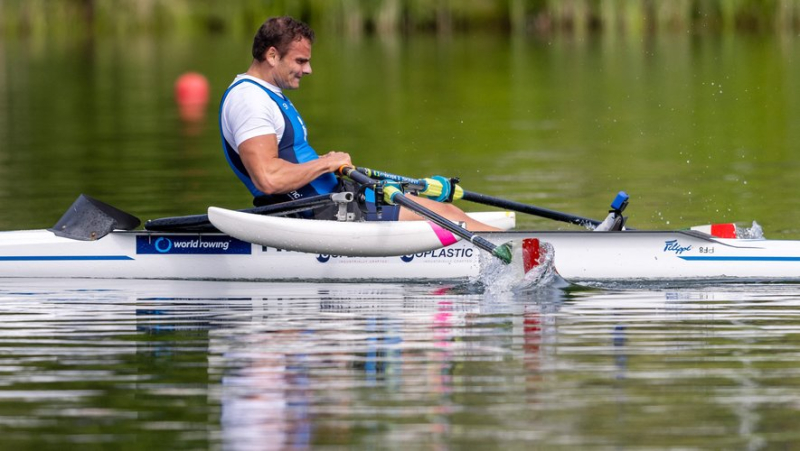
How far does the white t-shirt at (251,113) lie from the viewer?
1060cm

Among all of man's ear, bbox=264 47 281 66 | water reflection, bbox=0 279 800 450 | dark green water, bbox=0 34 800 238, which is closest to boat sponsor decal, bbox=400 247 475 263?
water reflection, bbox=0 279 800 450

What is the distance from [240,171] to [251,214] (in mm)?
419

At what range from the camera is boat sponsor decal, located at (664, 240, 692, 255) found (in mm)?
10914

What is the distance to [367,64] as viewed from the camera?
45.8 meters

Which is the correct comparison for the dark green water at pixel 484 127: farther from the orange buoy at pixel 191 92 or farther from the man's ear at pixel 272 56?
the man's ear at pixel 272 56

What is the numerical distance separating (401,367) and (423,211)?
107 inches

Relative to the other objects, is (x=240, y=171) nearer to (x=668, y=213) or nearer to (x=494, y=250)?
(x=494, y=250)

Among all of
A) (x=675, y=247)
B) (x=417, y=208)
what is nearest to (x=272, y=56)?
(x=417, y=208)

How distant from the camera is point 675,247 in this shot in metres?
10.9

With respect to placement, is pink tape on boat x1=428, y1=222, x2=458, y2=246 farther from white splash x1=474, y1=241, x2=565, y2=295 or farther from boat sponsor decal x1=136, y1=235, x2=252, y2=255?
boat sponsor decal x1=136, y1=235, x2=252, y2=255

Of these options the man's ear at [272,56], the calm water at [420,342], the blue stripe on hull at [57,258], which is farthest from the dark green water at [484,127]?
the man's ear at [272,56]

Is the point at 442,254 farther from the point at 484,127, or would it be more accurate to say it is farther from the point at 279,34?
the point at 484,127

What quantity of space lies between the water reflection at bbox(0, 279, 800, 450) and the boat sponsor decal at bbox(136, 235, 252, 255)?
19.1 inches

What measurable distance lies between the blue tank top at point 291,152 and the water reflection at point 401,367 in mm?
688
